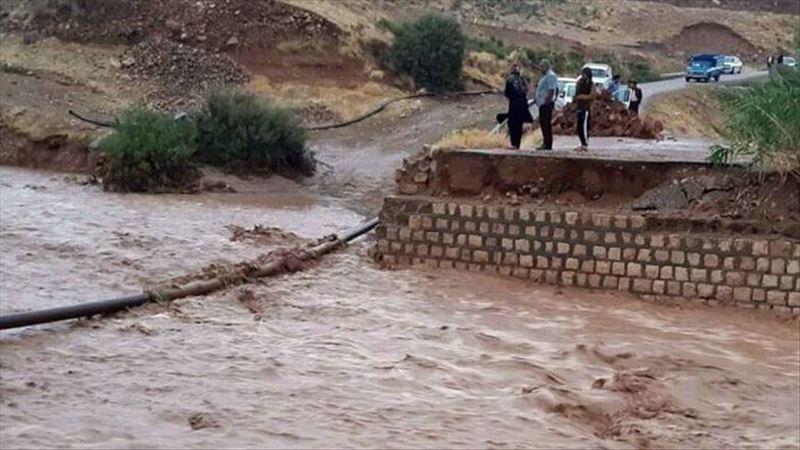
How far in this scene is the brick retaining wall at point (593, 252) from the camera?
1605cm

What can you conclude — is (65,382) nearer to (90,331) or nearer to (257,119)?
(90,331)

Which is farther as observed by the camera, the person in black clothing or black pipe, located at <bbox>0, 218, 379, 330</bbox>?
the person in black clothing

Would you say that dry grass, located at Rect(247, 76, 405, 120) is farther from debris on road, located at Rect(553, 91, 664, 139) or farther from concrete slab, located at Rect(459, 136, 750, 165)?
concrete slab, located at Rect(459, 136, 750, 165)

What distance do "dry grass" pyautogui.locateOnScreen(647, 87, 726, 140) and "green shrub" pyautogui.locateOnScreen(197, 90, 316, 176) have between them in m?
12.8

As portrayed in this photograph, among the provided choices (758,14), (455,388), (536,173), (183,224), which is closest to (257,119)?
(183,224)

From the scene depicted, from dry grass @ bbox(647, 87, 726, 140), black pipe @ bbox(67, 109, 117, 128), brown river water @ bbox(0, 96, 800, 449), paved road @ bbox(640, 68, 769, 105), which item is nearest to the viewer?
brown river water @ bbox(0, 96, 800, 449)

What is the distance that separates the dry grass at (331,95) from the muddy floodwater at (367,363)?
20.9 m

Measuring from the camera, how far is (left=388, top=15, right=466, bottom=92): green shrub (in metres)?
45.2

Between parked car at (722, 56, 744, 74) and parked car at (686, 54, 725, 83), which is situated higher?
parked car at (722, 56, 744, 74)

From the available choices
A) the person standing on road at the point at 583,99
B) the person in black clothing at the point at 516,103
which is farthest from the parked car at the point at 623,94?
the person in black clothing at the point at 516,103

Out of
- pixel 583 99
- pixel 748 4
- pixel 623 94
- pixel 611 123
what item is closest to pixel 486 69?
pixel 623 94

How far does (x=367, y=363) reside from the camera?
1300 centimetres

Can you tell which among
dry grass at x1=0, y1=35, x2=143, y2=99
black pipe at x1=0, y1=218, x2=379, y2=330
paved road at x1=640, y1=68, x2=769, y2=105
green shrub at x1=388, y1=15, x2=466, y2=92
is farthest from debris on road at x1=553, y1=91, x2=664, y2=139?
dry grass at x1=0, y1=35, x2=143, y2=99

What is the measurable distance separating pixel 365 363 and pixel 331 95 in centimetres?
2959
